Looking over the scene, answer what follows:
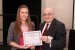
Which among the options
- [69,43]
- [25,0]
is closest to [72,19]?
[69,43]

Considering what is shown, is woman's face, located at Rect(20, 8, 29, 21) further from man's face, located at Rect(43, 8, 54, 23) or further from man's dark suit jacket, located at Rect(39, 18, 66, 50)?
man's dark suit jacket, located at Rect(39, 18, 66, 50)

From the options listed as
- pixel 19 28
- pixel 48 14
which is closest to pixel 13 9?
pixel 19 28

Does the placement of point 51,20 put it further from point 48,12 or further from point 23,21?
point 23,21

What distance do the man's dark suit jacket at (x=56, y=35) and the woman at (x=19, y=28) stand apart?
299 mm

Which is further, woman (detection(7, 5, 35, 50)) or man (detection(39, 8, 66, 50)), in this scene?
woman (detection(7, 5, 35, 50))

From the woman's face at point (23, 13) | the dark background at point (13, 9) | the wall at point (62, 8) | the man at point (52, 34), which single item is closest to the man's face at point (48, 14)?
the man at point (52, 34)

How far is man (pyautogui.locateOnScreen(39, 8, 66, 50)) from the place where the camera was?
3201mm

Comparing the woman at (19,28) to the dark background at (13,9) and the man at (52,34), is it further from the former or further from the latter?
the dark background at (13,9)

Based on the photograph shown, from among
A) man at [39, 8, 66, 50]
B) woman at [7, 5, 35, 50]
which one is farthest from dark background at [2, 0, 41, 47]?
man at [39, 8, 66, 50]

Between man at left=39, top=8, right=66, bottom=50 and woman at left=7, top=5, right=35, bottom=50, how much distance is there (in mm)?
248

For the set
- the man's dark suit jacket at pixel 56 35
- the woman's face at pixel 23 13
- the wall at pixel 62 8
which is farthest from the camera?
the wall at pixel 62 8

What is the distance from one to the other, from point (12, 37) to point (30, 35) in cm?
28

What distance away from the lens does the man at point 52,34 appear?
3.20m

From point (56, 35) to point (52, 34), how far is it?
0.06 m
